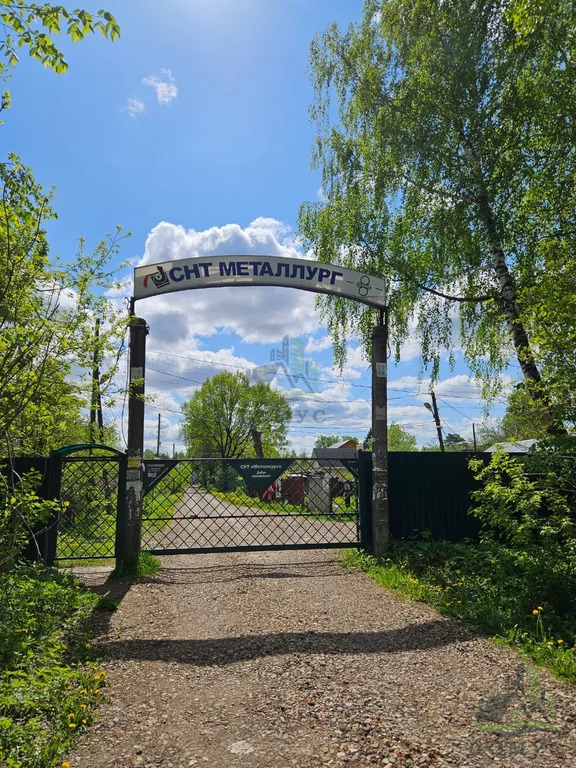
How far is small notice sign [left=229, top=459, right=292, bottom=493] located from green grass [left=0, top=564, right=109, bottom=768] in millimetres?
3281

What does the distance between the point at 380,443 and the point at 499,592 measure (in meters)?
3.12

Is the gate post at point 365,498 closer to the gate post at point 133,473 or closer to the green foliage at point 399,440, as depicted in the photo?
the gate post at point 133,473

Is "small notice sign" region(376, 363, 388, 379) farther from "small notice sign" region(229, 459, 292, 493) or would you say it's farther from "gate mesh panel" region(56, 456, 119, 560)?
"gate mesh panel" region(56, 456, 119, 560)

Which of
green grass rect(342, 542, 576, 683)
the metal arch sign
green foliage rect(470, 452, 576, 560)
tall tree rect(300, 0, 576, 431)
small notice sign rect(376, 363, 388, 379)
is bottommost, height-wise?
green grass rect(342, 542, 576, 683)

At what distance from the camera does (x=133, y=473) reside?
7488mm

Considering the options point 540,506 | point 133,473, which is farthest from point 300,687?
point 133,473

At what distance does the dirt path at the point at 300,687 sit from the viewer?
2.88m

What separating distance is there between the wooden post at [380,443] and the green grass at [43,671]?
4.47m

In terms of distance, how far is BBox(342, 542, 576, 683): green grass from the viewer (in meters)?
4.62

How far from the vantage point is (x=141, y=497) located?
7.55 meters

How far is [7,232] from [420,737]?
15.2 ft

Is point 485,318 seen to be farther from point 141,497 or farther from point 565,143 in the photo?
point 141,497

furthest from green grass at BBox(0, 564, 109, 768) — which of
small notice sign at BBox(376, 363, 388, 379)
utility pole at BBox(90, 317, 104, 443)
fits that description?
small notice sign at BBox(376, 363, 388, 379)

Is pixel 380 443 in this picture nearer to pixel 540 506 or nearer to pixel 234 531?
pixel 540 506
